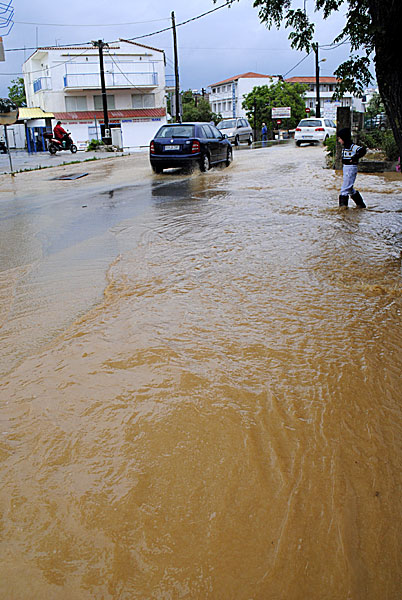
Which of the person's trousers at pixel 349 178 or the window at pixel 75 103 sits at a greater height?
the window at pixel 75 103

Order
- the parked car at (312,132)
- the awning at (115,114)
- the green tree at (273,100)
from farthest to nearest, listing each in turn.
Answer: the green tree at (273,100) → the awning at (115,114) → the parked car at (312,132)

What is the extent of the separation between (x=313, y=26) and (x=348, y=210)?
3.19 meters

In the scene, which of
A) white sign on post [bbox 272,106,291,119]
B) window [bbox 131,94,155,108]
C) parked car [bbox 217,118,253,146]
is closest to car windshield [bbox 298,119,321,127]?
parked car [bbox 217,118,253,146]

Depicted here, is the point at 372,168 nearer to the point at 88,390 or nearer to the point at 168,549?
the point at 88,390

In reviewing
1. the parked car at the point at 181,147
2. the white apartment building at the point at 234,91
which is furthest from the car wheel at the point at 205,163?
the white apartment building at the point at 234,91

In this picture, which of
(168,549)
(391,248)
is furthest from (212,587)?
(391,248)

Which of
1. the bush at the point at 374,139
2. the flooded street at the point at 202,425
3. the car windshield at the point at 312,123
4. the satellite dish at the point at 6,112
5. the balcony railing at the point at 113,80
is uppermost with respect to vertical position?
the balcony railing at the point at 113,80

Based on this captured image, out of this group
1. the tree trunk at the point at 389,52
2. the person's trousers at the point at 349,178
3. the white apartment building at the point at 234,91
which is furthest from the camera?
the white apartment building at the point at 234,91

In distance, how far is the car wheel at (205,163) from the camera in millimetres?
16688

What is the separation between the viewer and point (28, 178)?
17.7 meters

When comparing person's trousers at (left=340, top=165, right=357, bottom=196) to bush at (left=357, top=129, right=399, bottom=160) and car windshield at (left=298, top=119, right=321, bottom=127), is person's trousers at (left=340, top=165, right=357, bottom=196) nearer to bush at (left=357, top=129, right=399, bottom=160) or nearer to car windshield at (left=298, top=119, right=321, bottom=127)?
bush at (left=357, top=129, right=399, bottom=160)

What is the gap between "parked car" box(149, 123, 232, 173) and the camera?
16.3 metres

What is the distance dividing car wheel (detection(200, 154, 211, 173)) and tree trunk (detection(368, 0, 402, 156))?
11.9 m

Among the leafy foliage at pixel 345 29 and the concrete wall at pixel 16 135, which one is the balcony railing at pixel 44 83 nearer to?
the concrete wall at pixel 16 135
